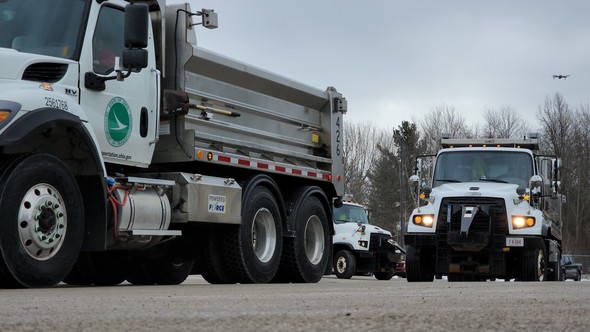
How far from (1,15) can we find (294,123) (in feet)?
15.5

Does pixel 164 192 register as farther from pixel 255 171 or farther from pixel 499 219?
pixel 499 219

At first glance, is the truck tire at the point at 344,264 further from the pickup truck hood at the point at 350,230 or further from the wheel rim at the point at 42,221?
the wheel rim at the point at 42,221

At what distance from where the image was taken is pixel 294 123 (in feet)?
43.2

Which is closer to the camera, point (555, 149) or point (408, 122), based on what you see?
point (555, 149)

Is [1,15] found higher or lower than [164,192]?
higher

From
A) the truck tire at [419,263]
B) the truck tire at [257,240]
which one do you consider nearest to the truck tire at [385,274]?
the truck tire at [419,263]

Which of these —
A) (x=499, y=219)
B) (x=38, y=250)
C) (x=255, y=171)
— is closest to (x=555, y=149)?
(x=499, y=219)

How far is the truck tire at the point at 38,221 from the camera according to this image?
27.1 ft

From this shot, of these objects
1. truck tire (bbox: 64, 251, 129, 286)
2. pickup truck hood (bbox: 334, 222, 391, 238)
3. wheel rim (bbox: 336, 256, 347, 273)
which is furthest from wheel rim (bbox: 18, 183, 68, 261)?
pickup truck hood (bbox: 334, 222, 391, 238)

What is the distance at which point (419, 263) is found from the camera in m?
15.7

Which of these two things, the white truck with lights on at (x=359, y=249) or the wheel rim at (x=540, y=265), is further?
Result: the white truck with lights on at (x=359, y=249)

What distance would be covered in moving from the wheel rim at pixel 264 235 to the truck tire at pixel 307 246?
0.47 meters

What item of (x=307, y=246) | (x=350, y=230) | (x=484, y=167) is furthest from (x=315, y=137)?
(x=350, y=230)

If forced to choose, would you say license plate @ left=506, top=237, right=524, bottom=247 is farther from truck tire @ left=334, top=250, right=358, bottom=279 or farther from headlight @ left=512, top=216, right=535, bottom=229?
truck tire @ left=334, top=250, right=358, bottom=279
